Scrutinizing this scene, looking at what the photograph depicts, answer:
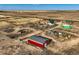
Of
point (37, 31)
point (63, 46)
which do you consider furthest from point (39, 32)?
point (63, 46)

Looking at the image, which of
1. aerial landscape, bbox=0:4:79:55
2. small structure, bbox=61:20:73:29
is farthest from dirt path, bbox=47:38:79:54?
small structure, bbox=61:20:73:29

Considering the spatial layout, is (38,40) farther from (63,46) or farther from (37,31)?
(63,46)

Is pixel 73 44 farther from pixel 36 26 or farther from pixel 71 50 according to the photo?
pixel 36 26

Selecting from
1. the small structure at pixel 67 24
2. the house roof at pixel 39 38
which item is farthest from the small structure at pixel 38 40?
the small structure at pixel 67 24

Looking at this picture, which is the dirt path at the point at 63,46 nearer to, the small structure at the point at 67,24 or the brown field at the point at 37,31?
the brown field at the point at 37,31
